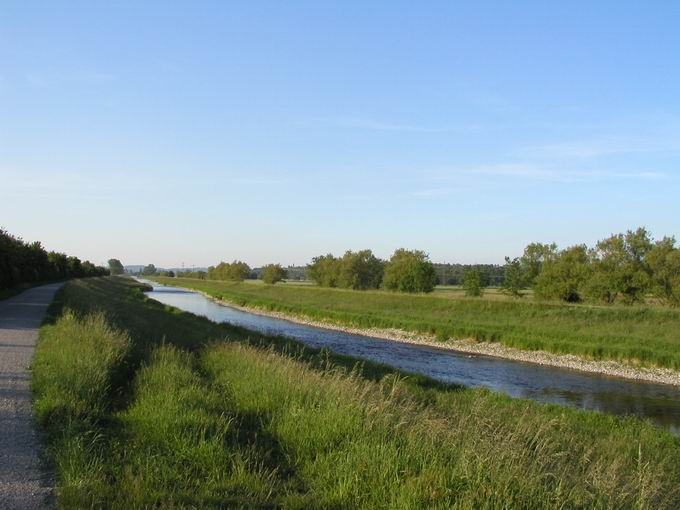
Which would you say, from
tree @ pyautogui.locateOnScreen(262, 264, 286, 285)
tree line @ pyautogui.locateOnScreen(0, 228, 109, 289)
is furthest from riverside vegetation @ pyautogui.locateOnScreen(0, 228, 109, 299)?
tree @ pyautogui.locateOnScreen(262, 264, 286, 285)

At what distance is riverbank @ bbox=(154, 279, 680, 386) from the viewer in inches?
1115

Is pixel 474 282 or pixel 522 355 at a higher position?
pixel 474 282

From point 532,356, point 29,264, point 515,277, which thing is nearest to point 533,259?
point 515,277

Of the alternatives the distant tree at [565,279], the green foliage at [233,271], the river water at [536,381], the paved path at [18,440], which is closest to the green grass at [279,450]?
the paved path at [18,440]

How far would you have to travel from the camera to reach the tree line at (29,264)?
37650 millimetres

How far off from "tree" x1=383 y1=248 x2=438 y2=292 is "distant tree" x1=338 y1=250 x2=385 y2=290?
38.5 feet

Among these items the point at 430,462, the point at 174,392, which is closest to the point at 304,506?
the point at 430,462

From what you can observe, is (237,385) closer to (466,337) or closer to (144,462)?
(144,462)

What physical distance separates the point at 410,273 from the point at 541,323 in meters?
39.9

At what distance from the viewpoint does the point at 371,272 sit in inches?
4156

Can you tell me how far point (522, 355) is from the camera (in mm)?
34062

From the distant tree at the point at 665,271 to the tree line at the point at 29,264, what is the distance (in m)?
53.7

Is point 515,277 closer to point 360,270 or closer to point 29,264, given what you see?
point 360,270

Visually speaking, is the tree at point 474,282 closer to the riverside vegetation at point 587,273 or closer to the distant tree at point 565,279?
the riverside vegetation at point 587,273
